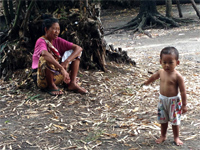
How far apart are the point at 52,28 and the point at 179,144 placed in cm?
234

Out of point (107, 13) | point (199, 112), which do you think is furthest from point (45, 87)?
point (107, 13)

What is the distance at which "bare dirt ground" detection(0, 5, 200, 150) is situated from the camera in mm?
3076

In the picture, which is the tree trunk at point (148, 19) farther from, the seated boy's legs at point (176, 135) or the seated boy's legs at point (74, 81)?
the seated boy's legs at point (176, 135)

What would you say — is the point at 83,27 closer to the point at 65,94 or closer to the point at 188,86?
the point at 65,94

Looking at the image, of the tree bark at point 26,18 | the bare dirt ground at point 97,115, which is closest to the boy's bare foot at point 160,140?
the bare dirt ground at point 97,115

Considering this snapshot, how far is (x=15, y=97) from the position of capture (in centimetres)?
444

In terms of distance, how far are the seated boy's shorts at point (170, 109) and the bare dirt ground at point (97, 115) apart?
27cm

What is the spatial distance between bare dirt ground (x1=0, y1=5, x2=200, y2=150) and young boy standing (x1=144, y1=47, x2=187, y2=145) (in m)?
0.28

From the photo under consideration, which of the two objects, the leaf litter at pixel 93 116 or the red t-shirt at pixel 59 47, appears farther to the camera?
the red t-shirt at pixel 59 47

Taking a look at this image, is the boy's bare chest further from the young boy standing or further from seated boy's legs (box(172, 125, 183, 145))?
seated boy's legs (box(172, 125, 183, 145))

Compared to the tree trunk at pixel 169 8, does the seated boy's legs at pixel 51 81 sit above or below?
below

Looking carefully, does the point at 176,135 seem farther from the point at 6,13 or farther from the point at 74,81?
the point at 6,13

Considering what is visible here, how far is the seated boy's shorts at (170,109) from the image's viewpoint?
2.86m

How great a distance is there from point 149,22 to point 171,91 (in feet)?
34.6
